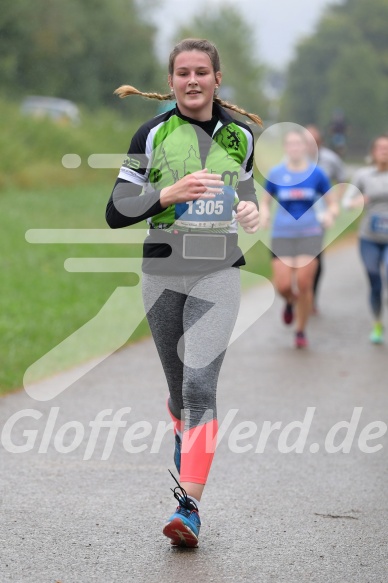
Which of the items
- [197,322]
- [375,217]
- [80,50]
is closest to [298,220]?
[375,217]

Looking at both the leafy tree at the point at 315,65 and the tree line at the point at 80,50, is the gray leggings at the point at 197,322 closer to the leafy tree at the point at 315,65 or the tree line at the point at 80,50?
the tree line at the point at 80,50

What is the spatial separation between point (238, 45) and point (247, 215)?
112 metres

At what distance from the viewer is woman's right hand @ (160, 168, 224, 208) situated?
186 inches

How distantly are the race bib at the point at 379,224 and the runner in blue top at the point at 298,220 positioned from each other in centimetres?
60

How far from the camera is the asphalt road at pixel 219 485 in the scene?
185 inches

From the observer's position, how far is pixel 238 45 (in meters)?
115

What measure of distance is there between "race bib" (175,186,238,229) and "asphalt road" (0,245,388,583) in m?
1.34

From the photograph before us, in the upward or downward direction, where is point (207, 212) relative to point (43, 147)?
upward

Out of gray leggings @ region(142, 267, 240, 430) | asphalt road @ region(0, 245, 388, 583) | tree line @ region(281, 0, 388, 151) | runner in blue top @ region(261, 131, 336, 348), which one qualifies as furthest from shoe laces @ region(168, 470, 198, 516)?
tree line @ region(281, 0, 388, 151)

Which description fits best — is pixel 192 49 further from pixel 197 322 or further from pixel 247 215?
pixel 197 322

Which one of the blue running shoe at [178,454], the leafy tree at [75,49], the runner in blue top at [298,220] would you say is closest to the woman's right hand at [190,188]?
the blue running shoe at [178,454]

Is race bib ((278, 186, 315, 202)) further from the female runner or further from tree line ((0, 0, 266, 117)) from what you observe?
tree line ((0, 0, 266, 117))

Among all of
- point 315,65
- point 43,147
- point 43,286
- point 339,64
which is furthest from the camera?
point 315,65

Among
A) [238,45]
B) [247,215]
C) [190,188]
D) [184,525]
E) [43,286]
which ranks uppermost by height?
[238,45]
